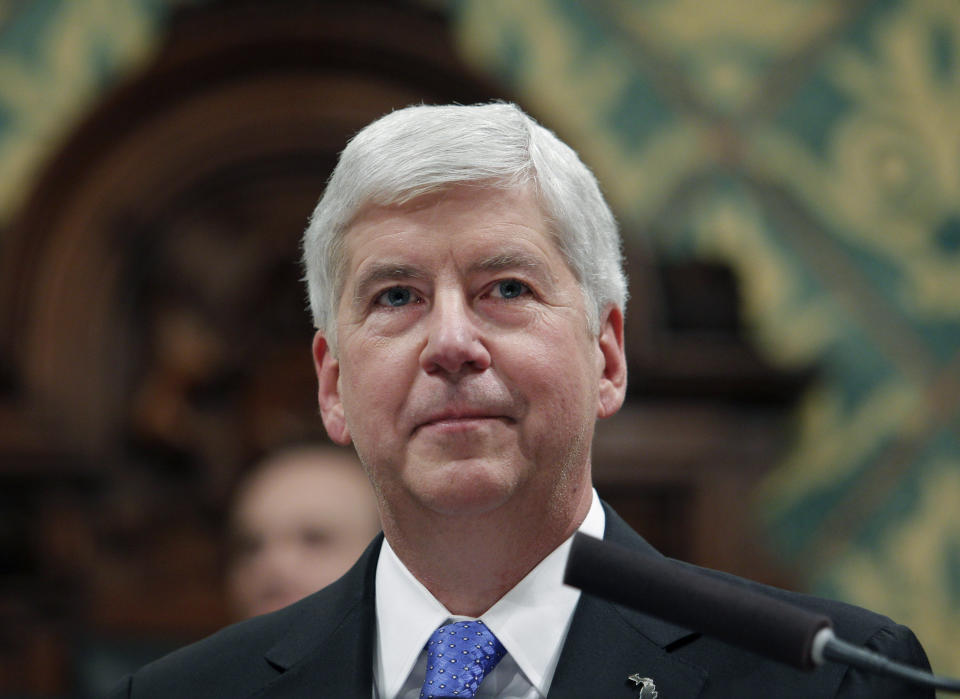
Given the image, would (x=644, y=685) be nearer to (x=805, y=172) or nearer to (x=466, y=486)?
(x=466, y=486)

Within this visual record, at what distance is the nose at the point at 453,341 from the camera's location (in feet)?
5.96

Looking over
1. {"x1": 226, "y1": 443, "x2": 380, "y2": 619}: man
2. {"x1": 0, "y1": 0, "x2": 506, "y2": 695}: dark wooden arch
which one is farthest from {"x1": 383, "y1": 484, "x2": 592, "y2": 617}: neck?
{"x1": 0, "y1": 0, "x2": 506, "y2": 695}: dark wooden arch

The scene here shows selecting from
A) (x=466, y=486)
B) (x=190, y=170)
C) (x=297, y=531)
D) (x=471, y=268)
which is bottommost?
(x=297, y=531)

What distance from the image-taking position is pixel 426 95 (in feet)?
13.9

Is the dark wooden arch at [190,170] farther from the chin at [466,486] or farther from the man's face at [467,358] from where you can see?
the chin at [466,486]

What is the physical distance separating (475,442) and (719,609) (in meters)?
0.49

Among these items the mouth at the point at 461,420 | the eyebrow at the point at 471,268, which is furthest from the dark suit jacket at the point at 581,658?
the eyebrow at the point at 471,268

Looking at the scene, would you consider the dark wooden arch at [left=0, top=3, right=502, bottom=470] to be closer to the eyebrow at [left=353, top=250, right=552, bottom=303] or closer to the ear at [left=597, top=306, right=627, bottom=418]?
the ear at [left=597, top=306, right=627, bottom=418]

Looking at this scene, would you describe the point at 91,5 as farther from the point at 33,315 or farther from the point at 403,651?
the point at 403,651

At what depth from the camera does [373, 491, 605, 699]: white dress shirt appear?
6.13 feet

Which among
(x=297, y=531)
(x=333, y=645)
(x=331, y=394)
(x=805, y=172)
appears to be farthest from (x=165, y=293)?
(x=333, y=645)

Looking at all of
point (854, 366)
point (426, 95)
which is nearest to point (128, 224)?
point (426, 95)

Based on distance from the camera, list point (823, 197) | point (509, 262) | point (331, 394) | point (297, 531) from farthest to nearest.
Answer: point (823, 197) < point (297, 531) < point (331, 394) < point (509, 262)

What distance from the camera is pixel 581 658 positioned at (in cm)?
185
